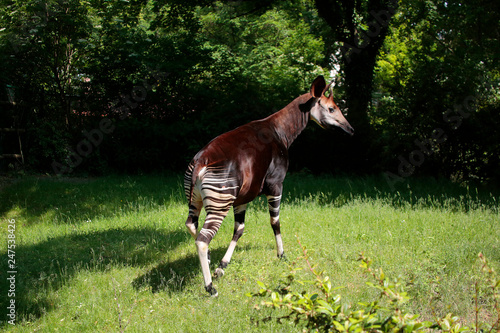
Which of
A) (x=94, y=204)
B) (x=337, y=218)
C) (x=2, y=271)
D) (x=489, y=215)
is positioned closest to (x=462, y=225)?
(x=489, y=215)

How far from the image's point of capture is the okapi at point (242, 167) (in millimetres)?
4137

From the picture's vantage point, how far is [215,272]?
4.79m

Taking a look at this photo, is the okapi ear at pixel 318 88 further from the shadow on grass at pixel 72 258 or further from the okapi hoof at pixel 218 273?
the shadow on grass at pixel 72 258

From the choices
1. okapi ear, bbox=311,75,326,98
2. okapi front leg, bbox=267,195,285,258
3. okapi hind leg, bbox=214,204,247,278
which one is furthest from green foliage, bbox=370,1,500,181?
okapi hind leg, bbox=214,204,247,278

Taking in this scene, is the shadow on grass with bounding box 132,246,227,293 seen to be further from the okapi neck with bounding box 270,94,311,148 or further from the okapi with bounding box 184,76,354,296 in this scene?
the okapi neck with bounding box 270,94,311,148

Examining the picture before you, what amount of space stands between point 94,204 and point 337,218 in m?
4.98

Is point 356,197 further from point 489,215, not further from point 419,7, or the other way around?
point 419,7

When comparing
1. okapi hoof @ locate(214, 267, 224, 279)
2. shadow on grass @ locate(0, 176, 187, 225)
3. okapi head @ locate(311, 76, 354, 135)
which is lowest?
shadow on grass @ locate(0, 176, 187, 225)

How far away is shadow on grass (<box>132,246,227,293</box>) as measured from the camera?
4.55 meters

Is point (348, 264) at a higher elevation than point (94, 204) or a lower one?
higher

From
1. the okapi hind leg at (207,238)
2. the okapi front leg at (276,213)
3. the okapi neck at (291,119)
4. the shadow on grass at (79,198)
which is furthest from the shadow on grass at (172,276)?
the shadow on grass at (79,198)

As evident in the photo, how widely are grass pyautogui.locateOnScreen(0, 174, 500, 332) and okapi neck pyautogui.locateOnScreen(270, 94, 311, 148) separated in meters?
1.53

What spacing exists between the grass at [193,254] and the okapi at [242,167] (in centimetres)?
47

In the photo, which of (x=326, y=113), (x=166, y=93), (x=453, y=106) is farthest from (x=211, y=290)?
(x=166, y=93)
